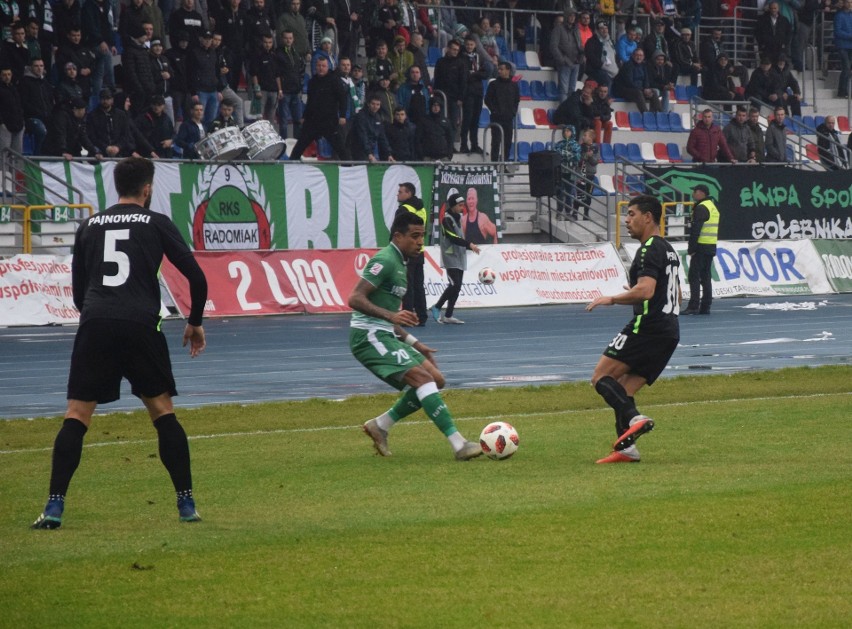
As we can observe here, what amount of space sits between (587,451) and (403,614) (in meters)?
5.36

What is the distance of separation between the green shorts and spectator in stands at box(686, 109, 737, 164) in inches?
1059

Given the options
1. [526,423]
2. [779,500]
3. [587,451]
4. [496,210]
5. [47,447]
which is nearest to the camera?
[779,500]

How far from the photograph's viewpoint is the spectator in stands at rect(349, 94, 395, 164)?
1226 inches

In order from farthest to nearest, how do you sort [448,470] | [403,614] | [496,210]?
[496,210] → [448,470] → [403,614]

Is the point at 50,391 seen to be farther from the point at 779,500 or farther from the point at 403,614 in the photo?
the point at 403,614

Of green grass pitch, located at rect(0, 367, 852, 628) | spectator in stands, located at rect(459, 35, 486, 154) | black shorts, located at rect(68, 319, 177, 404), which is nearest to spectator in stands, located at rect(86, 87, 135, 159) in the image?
spectator in stands, located at rect(459, 35, 486, 154)

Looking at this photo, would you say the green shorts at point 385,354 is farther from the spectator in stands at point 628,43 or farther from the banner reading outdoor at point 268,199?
the spectator in stands at point 628,43

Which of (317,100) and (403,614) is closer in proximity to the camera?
(403,614)

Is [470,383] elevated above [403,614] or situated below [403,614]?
below

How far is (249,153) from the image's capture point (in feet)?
95.2

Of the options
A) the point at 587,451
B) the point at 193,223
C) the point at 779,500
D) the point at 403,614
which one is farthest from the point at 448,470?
the point at 193,223

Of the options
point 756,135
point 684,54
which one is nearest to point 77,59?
point 756,135

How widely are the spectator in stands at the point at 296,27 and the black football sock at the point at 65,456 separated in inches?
906

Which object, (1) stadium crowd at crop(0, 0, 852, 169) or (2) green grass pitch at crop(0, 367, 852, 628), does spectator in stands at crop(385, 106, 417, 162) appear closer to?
(1) stadium crowd at crop(0, 0, 852, 169)
